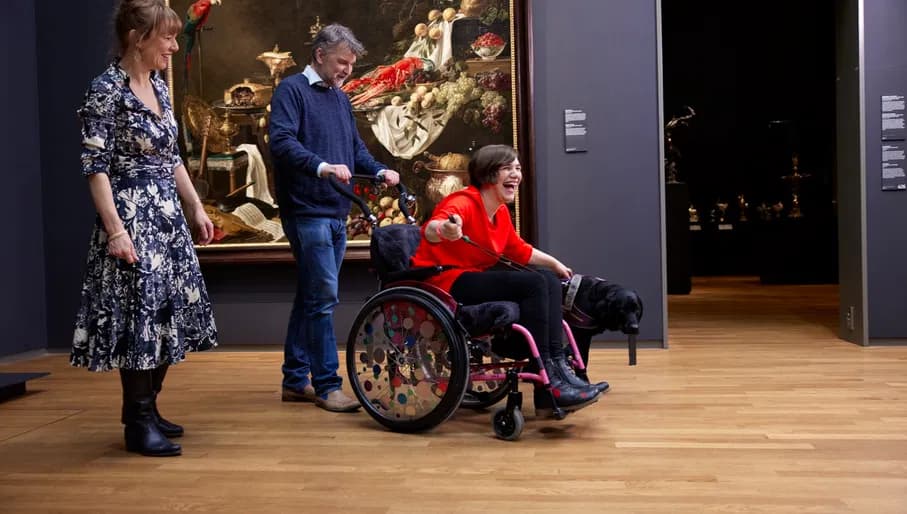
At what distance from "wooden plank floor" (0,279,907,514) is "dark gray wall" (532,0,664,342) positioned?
799 mm

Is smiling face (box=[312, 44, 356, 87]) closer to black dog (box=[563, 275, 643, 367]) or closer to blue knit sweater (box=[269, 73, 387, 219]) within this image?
blue knit sweater (box=[269, 73, 387, 219])

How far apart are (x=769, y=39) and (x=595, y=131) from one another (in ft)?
20.5

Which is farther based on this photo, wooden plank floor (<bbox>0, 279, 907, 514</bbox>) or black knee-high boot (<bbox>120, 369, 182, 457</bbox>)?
black knee-high boot (<bbox>120, 369, 182, 457</bbox>)

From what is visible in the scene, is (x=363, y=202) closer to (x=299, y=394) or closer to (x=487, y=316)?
(x=487, y=316)

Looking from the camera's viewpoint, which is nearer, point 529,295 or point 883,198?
point 529,295

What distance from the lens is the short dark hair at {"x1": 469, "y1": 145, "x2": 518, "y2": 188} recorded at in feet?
10.3

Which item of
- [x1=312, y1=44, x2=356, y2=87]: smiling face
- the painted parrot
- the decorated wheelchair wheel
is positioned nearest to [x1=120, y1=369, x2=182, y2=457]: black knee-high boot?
the decorated wheelchair wheel

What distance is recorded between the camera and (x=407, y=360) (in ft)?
10.2

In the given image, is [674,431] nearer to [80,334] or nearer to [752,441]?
[752,441]

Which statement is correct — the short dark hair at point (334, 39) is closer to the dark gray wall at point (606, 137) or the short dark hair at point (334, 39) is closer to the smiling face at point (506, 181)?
the smiling face at point (506, 181)

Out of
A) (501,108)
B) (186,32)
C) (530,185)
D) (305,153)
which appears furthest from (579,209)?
(186,32)

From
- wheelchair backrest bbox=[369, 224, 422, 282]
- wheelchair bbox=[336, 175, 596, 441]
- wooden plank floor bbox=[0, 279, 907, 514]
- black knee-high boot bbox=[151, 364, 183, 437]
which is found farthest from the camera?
wheelchair backrest bbox=[369, 224, 422, 282]

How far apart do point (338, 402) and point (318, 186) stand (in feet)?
2.77

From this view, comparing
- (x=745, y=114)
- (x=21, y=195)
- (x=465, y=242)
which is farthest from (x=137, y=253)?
(x=745, y=114)
